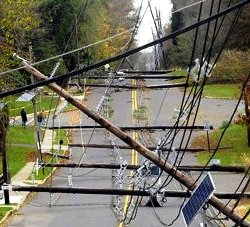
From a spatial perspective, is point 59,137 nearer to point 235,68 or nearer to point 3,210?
point 235,68

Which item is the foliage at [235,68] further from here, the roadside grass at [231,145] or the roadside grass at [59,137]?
the roadside grass at [59,137]

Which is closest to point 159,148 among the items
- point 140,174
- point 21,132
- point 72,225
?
point 140,174

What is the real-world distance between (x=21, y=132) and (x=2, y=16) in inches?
422

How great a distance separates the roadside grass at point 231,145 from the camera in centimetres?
3161

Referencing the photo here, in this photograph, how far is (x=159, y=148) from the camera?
1115 centimetres

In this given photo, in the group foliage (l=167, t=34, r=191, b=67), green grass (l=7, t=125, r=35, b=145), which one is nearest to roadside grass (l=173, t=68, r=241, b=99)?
foliage (l=167, t=34, r=191, b=67)

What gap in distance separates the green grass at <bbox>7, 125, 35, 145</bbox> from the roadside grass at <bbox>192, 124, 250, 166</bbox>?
986cm

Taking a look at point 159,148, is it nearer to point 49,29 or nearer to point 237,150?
point 237,150

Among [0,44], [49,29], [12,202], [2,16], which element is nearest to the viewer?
[12,202]

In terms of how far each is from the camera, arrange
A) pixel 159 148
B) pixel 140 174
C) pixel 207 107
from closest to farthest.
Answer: pixel 159 148 < pixel 140 174 < pixel 207 107

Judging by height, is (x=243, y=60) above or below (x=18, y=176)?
above

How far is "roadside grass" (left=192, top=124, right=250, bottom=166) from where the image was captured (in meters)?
31.6

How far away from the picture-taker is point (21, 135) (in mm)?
40906

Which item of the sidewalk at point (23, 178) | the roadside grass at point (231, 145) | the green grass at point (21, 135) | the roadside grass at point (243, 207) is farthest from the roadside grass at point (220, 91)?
the roadside grass at point (243, 207)
